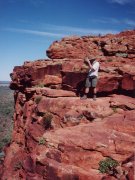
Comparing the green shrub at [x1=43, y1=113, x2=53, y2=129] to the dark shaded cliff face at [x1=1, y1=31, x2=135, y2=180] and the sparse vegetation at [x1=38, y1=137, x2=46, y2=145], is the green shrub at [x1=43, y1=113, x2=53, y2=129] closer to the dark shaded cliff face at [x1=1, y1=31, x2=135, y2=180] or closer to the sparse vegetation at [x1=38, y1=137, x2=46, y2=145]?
the dark shaded cliff face at [x1=1, y1=31, x2=135, y2=180]

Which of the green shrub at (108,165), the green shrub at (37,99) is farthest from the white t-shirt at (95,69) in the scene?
the green shrub at (108,165)

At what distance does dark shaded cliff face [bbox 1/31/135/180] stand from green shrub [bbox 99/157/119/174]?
0.09m

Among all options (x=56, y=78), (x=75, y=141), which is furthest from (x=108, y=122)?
(x=56, y=78)

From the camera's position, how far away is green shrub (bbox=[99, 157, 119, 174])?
1177 centimetres

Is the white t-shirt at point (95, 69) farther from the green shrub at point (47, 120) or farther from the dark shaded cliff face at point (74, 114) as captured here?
the green shrub at point (47, 120)

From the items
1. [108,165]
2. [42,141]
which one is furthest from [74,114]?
[108,165]

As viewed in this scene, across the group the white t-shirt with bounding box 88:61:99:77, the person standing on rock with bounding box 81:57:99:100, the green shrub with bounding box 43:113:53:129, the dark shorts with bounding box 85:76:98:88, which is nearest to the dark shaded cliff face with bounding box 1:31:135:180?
the green shrub with bounding box 43:113:53:129

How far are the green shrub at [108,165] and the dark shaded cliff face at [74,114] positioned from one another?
9cm

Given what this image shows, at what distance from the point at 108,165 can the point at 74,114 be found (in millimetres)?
4763

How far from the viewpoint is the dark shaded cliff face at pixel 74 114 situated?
12.5m

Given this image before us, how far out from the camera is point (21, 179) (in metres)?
14.8

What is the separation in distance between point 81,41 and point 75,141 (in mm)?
13577

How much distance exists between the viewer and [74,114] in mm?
16047

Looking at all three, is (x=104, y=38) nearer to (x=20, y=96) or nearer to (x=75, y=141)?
(x=20, y=96)
